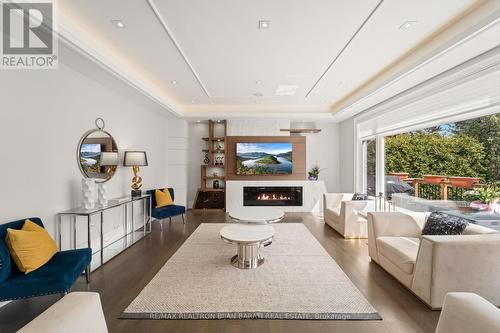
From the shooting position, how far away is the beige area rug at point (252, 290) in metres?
2.16

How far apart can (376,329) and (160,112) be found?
580cm

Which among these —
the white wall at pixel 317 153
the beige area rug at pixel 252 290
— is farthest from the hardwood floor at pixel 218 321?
the white wall at pixel 317 153

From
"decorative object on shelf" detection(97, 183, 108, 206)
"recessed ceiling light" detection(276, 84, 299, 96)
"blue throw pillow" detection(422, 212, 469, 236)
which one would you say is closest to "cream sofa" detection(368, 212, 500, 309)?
"blue throw pillow" detection(422, 212, 469, 236)

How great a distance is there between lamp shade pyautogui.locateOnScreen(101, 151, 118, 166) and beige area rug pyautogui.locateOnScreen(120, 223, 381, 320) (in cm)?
194

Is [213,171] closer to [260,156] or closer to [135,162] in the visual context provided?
[260,156]

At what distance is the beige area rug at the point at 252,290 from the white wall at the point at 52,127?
164 cm

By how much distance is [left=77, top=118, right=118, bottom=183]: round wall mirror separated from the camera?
3477mm

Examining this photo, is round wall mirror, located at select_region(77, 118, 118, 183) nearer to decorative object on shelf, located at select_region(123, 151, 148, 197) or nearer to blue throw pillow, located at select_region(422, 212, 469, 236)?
decorative object on shelf, located at select_region(123, 151, 148, 197)

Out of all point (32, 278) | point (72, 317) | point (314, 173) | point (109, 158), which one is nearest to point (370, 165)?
point (314, 173)

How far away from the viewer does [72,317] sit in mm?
1086

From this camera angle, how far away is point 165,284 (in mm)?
2658

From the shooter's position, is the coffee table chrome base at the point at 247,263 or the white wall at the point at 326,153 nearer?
the coffee table chrome base at the point at 247,263

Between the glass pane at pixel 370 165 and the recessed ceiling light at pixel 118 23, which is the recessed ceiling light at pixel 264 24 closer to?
the recessed ceiling light at pixel 118 23

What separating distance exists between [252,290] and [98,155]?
3.13 meters
